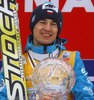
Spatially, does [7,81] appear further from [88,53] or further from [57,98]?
[88,53]

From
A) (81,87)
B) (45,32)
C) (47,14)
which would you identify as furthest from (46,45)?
(81,87)

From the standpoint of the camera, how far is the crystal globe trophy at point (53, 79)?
1011 mm

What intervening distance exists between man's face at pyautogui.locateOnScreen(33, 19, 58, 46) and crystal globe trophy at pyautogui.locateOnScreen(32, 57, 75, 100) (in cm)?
35

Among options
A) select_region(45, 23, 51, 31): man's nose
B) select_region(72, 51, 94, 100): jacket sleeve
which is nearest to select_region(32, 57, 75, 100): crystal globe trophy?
select_region(72, 51, 94, 100): jacket sleeve

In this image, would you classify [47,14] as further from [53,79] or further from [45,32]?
[53,79]

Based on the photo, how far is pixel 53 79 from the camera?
3.33 feet

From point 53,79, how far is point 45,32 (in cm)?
44

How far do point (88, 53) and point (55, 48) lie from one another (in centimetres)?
60

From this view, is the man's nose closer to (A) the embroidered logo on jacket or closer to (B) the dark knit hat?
(B) the dark knit hat

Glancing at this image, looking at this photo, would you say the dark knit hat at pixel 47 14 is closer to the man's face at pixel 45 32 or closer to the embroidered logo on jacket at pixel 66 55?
the man's face at pixel 45 32

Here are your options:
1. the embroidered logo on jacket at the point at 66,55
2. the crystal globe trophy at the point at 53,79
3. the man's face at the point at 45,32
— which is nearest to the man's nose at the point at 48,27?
the man's face at the point at 45,32

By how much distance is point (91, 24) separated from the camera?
1.92m

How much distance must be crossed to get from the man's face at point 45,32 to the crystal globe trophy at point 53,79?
1.14 ft

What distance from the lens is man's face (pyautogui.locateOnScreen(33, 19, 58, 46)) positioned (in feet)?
4.50
